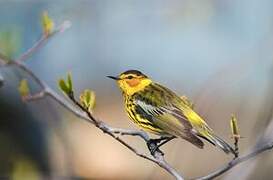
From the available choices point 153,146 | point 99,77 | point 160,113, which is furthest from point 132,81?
point 99,77

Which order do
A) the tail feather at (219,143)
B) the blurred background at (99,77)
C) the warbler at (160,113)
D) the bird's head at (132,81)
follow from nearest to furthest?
the tail feather at (219,143) → the warbler at (160,113) → the bird's head at (132,81) → the blurred background at (99,77)

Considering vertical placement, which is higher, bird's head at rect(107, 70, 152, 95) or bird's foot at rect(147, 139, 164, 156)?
bird's head at rect(107, 70, 152, 95)

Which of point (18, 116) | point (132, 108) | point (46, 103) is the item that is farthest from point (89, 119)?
point (18, 116)

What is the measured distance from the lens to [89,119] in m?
1.31

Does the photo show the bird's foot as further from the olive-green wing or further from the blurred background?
the blurred background

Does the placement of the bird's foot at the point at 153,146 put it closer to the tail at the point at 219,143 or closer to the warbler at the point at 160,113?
the warbler at the point at 160,113

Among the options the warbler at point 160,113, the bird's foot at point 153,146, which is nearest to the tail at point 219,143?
the warbler at point 160,113

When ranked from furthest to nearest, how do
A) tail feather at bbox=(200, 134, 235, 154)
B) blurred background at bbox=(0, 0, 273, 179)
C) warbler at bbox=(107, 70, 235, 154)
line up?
blurred background at bbox=(0, 0, 273, 179), warbler at bbox=(107, 70, 235, 154), tail feather at bbox=(200, 134, 235, 154)

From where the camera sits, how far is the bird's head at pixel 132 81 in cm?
182

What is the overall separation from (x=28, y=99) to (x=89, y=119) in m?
0.11

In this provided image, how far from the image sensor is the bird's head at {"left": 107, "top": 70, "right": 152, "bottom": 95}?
71.7 inches

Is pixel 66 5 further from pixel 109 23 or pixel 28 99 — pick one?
pixel 28 99

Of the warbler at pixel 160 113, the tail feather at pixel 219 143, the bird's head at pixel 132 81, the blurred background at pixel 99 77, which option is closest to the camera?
the tail feather at pixel 219 143

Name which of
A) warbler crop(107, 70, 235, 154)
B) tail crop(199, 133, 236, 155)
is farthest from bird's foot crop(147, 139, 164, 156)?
tail crop(199, 133, 236, 155)
